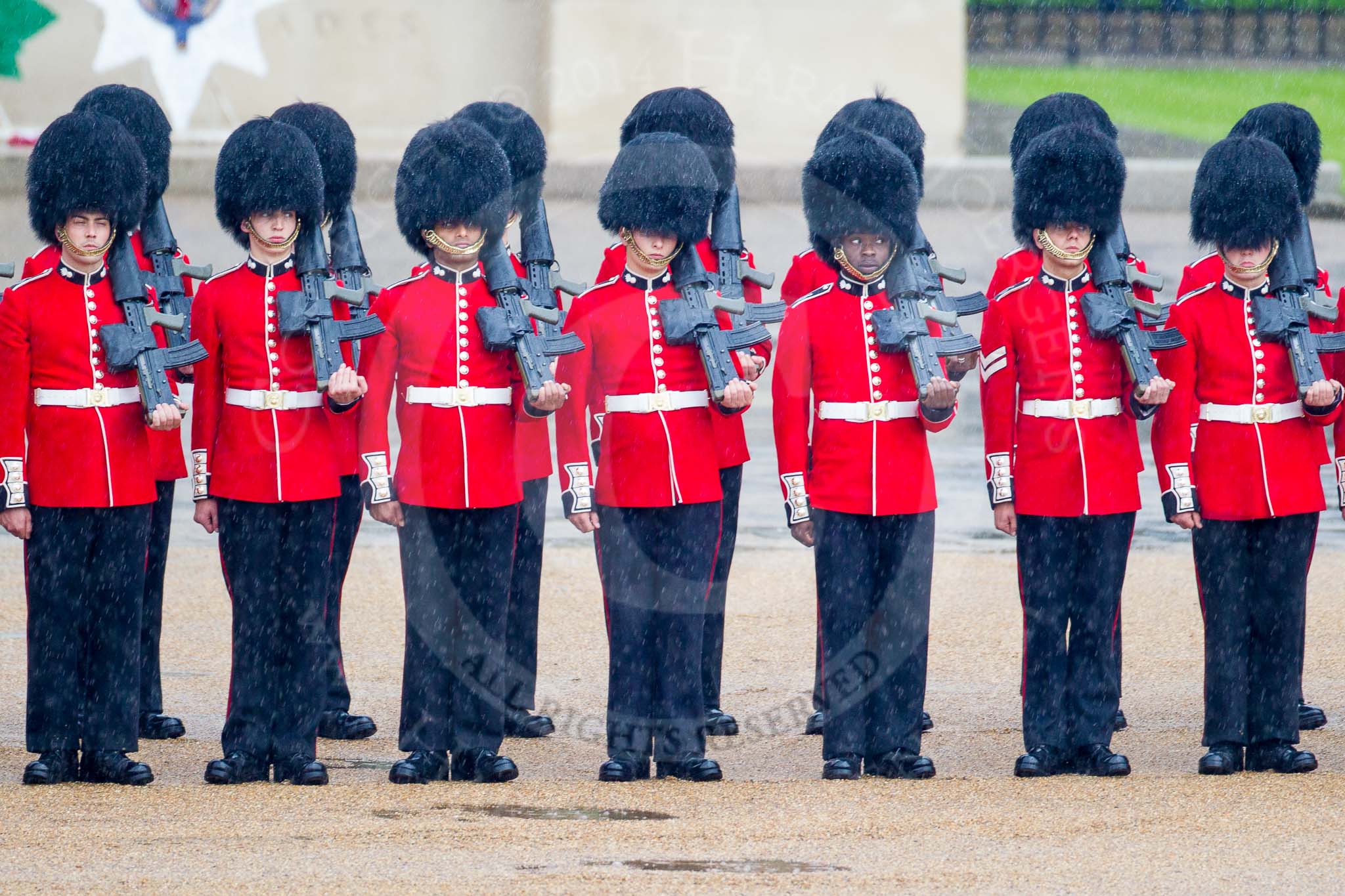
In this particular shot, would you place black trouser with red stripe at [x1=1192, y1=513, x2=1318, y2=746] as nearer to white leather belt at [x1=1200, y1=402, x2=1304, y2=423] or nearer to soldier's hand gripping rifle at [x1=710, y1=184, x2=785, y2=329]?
white leather belt at [x1=1200, y1=402, x2=1304, y2=423]

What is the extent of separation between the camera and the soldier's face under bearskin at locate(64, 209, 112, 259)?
14.1 ft

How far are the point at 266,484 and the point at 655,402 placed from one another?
84cm

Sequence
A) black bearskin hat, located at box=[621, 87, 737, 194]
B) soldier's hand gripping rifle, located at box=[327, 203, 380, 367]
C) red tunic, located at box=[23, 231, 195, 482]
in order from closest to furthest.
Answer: red tunic, located at box=[23, 231, 195, 482] < soldier's hand gripping rifle, located at box=[327, 203, 380, 367] < black bearskin hat, located at box=[621, 87, 737, 194]

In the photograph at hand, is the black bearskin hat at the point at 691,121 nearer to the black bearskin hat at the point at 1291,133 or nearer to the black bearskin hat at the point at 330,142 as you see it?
the black bearskin hat at the point at 330,142

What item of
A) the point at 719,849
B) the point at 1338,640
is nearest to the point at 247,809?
the point at 719,849

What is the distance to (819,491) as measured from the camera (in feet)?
14.8

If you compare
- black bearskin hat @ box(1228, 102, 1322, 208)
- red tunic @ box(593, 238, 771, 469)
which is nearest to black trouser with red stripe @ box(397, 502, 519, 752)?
red tunic @ box(593, 238, 771, 469)

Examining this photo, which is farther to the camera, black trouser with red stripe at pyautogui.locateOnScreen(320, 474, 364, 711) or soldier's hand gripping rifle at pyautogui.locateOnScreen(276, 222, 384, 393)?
black trouser with red stripe at pyautogui.locateOnScreen(320, 474, 364, 711)

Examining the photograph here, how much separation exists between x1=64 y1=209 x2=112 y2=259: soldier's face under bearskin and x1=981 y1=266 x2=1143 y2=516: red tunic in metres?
1.90

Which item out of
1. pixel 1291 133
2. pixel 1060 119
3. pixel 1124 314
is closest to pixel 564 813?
pixel 1124 314

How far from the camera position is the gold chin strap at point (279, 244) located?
14.4ft

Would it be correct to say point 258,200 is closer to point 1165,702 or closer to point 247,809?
point 247,809

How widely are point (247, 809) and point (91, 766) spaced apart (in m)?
0.46

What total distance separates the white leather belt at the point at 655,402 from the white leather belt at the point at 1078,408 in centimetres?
74
